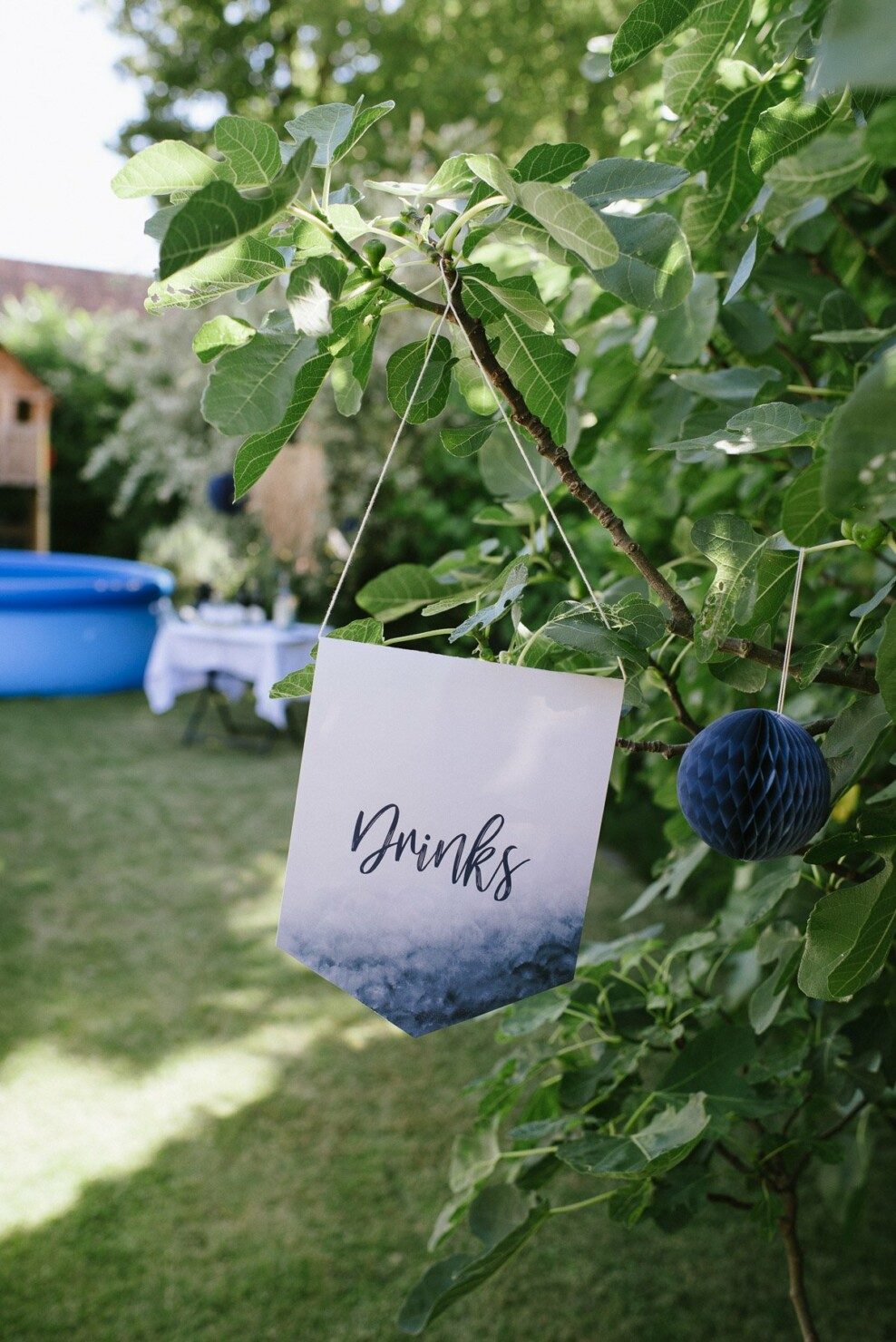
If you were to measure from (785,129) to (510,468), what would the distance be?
31 cm

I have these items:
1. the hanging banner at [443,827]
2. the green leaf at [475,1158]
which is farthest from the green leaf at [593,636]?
the green leaf at [475,1158]

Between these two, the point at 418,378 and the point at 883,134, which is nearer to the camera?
the point at 883,134

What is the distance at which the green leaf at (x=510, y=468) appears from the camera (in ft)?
2.89

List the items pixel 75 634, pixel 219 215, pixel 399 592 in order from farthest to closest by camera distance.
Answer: pixel 75 634 → pixel 399 592 → pixel 219 215

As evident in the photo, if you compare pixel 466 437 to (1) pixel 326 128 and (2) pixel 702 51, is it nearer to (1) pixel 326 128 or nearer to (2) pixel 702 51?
(1) pixel 326 128

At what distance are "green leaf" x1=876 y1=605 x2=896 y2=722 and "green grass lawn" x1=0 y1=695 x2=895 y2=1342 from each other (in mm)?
1759

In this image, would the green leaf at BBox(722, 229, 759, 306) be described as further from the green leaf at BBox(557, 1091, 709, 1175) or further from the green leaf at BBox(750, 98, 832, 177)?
the green leaf at BBox(557, 1091, 709, 1175)

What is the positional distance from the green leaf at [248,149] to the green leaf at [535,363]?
0.19m

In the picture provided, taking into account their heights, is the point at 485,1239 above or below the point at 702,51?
below

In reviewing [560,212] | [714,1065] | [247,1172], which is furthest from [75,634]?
[560,212]

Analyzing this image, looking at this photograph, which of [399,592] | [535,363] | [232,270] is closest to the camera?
[232,270]

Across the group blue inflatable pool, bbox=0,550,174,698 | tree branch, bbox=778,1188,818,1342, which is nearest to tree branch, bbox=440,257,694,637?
tree branch, bbox=778,1188,818,1342

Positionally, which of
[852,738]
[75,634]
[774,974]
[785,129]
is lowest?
[75,634]

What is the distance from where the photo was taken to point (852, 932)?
65cm
